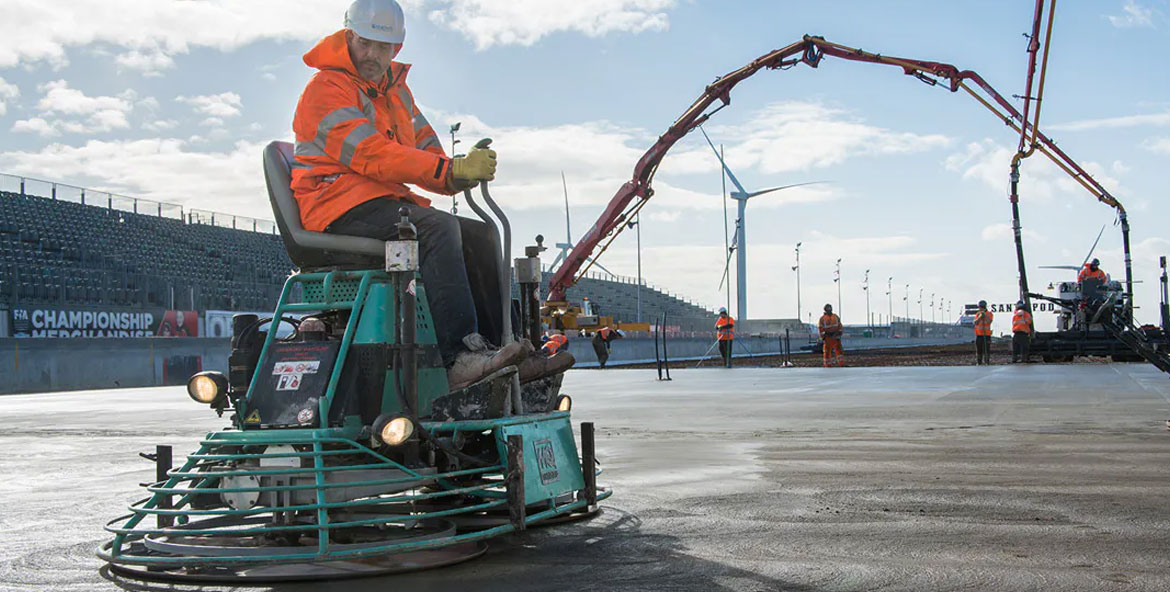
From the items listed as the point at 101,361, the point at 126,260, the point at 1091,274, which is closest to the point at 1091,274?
the point at 1091,274

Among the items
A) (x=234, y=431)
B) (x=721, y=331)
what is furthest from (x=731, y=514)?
(x=721, y=331)

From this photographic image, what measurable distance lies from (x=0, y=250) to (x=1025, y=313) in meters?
30.6

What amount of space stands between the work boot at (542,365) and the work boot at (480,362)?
9.2 inches

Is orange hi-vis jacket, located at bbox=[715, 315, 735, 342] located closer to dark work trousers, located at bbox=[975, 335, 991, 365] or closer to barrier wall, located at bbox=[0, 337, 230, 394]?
dark work trousers, located at bbox=[975, 335, 991, 365]

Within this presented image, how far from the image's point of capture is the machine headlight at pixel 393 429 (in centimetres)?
460

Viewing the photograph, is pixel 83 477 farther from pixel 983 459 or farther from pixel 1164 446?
pixel 1164 446

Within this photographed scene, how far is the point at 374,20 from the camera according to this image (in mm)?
5566

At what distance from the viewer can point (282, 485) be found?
454 centimetres

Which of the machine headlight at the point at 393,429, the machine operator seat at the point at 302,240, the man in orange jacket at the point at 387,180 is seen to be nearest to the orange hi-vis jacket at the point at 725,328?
the man in orange jacket at the point at 387,180

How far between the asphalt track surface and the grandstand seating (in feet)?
81.6

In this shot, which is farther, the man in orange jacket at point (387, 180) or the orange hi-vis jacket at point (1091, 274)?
the orange hi-vis jacket at point (1091, 274)

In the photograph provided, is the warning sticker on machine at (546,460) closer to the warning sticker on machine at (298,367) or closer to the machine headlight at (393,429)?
Result: the machine headlight at (393,429)

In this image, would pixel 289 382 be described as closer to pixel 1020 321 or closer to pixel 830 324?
pixel 830 324

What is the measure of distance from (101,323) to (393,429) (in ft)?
103
